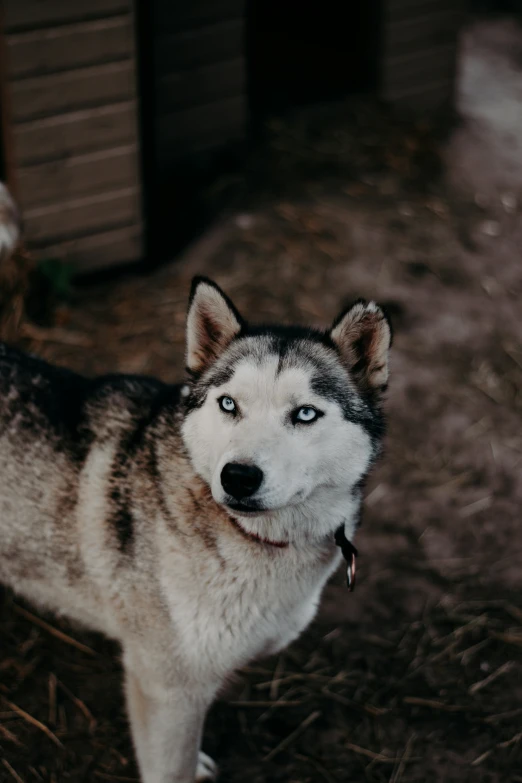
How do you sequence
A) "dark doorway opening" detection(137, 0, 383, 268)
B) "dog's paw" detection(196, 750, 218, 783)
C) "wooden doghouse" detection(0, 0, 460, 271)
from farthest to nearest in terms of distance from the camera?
"dark doorway opening" detection(137, 0, 383, 268), "wooden doghouse" detection(0, 0, 460, 271), "dog's paw" detection(196, 750, 218, 783)

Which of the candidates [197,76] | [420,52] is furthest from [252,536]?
[420,52]

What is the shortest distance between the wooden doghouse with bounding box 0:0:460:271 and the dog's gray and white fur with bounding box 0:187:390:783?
2.71 metres

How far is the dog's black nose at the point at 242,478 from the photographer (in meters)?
2.67

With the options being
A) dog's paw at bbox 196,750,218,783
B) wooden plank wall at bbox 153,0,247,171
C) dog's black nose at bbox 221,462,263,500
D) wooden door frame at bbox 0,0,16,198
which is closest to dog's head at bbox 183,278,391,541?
dog's black nose at bbox 221,462,263,500

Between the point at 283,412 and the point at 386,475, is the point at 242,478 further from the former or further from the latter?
the point at 386,475

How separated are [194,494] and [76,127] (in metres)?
3.48

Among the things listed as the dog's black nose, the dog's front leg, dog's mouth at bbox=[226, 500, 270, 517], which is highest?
the dog's black nose

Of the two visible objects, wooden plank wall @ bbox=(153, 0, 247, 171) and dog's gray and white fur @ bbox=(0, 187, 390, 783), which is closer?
dog's gray and white fur @ bbox=(0, 187, 390, 783)

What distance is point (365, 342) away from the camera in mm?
3086

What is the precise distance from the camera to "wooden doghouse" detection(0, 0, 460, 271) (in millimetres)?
5508

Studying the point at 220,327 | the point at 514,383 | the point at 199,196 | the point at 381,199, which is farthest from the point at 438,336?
the point at 220,327

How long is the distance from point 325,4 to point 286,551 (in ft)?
23.6

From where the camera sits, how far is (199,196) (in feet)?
22.9

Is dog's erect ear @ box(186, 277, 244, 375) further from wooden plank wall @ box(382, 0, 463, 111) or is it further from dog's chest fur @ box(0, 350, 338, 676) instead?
wooden plank wall @ box(382, 0, 463, 111)
